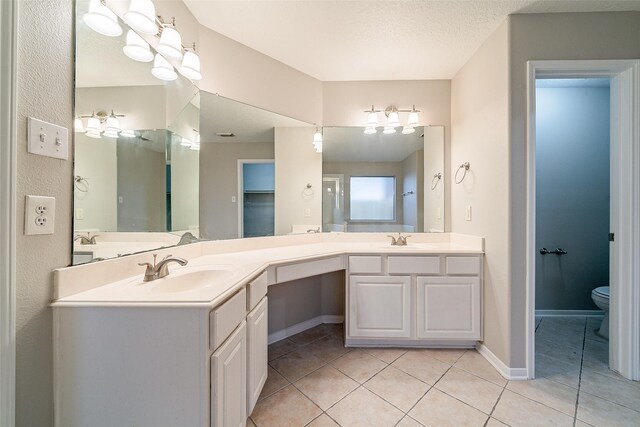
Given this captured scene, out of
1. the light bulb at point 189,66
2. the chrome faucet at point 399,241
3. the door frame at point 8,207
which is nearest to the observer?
the door frame at point 8,207

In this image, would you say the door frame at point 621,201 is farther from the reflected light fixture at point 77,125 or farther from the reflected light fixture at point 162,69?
the reflected light fixture at point 77,125

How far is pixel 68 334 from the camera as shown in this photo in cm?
85

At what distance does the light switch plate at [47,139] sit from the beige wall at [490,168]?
2290mm

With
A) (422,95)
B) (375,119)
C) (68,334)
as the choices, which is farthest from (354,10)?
(68,334)

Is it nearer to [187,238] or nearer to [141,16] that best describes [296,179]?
[187,238]

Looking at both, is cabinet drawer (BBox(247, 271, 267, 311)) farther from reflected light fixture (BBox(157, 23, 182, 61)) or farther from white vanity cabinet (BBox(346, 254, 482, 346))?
reflected light fixture (BBox(157, 23, 182, 61))

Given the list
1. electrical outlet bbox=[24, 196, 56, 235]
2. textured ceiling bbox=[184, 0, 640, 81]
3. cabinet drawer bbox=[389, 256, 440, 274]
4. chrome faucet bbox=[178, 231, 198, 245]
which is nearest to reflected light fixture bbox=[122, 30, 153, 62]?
textured ceiling bbox=[184, 0, 640, 81]

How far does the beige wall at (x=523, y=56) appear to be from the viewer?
62.3 inches

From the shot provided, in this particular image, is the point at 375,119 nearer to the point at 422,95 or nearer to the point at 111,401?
the point at 422,95

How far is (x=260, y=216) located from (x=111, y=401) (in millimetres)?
1356

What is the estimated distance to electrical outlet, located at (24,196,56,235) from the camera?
2.61 ft

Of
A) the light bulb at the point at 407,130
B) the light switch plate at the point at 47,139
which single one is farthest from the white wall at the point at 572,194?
the light switch plate at the point at 47,139

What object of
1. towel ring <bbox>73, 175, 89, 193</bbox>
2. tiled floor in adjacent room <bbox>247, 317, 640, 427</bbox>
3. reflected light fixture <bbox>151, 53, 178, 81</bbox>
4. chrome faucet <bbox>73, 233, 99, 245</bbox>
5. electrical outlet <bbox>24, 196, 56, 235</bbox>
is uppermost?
reflected light fixture <bbox>151, 53, 178, 81</bbox>

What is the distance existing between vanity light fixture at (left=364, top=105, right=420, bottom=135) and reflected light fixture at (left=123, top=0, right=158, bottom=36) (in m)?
1.72
